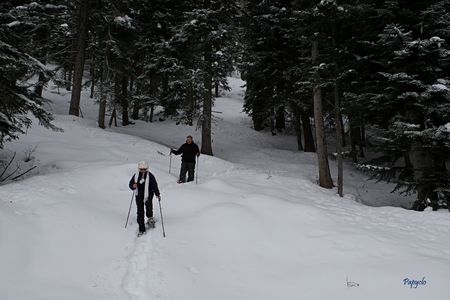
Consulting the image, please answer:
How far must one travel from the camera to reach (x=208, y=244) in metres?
9.06

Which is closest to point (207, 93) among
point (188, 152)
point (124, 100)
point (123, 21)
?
point (123, 21)

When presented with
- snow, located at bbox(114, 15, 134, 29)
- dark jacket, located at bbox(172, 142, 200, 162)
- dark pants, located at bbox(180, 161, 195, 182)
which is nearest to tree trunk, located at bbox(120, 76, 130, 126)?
snow, located at bbox(114, 15, 134, 29)

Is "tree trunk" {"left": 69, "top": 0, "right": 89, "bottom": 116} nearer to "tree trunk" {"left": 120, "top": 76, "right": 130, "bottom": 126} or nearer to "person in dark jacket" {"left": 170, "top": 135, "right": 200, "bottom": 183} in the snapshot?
"tree trunk" {"left": 120, "top": 76, "right": 130, "bottom": 126}

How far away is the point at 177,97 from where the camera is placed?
2547 centimetres

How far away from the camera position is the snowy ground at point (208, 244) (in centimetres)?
679

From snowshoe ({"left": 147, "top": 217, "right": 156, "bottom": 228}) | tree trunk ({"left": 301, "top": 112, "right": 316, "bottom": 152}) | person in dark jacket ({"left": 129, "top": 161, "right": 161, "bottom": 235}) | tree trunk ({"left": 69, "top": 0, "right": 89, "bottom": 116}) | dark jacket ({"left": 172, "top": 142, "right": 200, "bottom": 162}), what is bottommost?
snowshoe ({"left": 147, "top": 217, "right": 156, "bottom": 228})

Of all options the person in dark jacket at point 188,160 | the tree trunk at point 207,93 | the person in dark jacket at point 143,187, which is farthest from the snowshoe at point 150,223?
the tree trunk at point 207,93

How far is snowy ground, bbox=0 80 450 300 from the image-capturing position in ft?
22.3

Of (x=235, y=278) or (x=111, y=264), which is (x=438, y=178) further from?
(x=111, y=264)

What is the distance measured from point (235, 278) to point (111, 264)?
2548mm

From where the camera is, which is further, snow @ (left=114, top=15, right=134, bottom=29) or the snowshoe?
snow @ (left=114, top=15, right=134, bottom=29)

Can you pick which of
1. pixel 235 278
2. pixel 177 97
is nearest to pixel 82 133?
pixel 177 97

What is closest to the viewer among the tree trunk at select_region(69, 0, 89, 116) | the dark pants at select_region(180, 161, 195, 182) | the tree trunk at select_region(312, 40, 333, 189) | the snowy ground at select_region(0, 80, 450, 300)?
the snowy ground at select_region(0, 80, 450, 300)

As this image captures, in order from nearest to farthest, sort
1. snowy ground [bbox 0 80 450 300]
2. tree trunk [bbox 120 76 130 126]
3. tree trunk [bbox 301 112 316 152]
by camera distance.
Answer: snowy ground [bbox 0 80 450 300] → tree trunk [bbox 301 112 316 152] → tree trunk [bbox 120 76 130 126]
